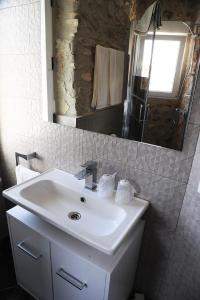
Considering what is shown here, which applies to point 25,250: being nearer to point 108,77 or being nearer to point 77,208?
point 77,208

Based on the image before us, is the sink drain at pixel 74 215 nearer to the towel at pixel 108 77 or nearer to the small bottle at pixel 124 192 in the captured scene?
the small bottle at pixel 124 192

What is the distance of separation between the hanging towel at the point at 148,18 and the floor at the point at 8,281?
1.92 meters

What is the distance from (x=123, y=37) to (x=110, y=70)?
0.57 ft

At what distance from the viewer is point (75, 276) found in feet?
3.47

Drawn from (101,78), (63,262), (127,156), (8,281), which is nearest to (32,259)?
(63,262)

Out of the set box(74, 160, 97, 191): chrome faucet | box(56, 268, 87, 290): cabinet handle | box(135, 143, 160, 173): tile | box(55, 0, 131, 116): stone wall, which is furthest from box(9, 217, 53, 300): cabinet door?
box(55, 0, 131, 116): stone wall

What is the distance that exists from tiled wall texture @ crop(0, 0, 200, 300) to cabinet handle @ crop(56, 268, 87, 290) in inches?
19.5

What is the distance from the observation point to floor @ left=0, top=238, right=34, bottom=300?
1.54m

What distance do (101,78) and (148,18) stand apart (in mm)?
374

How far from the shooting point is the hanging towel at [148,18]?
933mm

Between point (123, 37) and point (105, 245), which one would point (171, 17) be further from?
point (105, 245)

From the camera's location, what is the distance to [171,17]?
0.92 m

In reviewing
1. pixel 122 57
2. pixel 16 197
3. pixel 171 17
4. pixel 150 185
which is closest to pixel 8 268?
pixel 16 197

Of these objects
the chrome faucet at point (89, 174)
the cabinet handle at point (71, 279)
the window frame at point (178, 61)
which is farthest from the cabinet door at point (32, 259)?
the window frame at point (178, 61)
